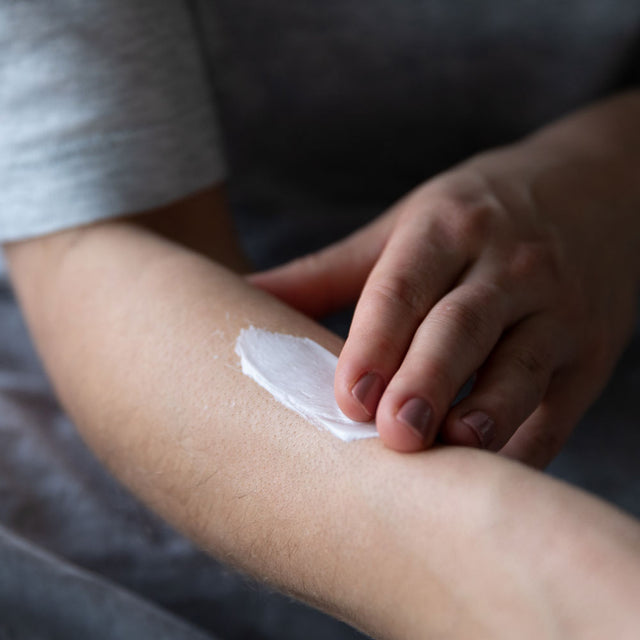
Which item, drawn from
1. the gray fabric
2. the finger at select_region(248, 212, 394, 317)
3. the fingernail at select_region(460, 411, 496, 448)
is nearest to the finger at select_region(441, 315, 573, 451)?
the fingernail at select_region(460, 411, 496, 448)

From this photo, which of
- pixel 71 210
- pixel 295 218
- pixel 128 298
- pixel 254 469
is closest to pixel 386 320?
pixel 254 469

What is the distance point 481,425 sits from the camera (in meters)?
0.42

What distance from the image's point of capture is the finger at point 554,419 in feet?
1.70

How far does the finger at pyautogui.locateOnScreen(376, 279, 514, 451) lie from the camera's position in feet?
1.29

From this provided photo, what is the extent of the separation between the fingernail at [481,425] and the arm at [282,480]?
3 centimetres

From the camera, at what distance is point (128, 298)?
1.87ft

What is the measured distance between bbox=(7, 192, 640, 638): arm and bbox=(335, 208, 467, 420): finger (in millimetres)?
35

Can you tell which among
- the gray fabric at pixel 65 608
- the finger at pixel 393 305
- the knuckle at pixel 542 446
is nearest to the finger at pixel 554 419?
the knuckle at pixel 542 446

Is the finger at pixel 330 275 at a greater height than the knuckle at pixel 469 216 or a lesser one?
lesser

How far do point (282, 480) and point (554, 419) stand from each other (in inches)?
8.8

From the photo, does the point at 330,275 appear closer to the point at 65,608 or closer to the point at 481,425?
the point at 481,425

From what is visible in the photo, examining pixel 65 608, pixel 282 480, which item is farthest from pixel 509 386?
pixel 65 608

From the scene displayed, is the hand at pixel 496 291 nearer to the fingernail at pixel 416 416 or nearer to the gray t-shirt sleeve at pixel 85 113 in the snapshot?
the fingernail at pixel 416 416

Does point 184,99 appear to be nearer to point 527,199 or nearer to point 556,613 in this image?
point 527,199
